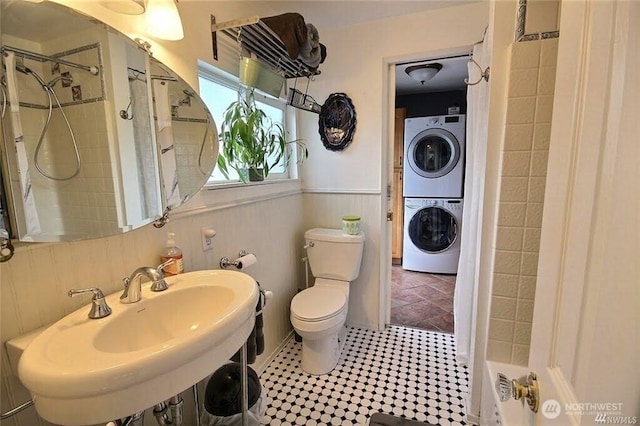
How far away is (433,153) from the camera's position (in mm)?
3457

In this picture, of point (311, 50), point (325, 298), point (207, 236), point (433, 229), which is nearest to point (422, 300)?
point (433, 229)

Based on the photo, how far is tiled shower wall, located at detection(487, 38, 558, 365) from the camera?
109 centimetres

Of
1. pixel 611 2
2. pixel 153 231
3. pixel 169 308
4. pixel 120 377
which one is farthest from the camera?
pixel 153 231

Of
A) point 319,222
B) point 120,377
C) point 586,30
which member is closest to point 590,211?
point 586,30

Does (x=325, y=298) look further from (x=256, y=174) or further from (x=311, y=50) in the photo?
(x=311, y=50)

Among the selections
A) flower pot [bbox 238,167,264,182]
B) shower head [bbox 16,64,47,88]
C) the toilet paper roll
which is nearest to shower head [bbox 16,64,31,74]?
shower head [bbox 16,64,47,88]

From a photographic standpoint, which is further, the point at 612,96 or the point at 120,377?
the point at 120,377

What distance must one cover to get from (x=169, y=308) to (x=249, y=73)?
117cm

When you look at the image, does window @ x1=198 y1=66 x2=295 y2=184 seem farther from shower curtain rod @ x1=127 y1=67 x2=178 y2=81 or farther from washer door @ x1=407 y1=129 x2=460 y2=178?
washer door @ x1=407 y1=129 x2=460 y2=178

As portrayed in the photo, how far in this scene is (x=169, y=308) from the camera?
3.45 feet

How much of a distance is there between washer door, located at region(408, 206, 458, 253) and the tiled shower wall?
7.63 feet

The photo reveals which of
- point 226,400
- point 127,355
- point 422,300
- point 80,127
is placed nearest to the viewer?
point 127,355

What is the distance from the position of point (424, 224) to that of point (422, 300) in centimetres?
99

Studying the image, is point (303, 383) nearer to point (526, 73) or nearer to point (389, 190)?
point (389, 190)
